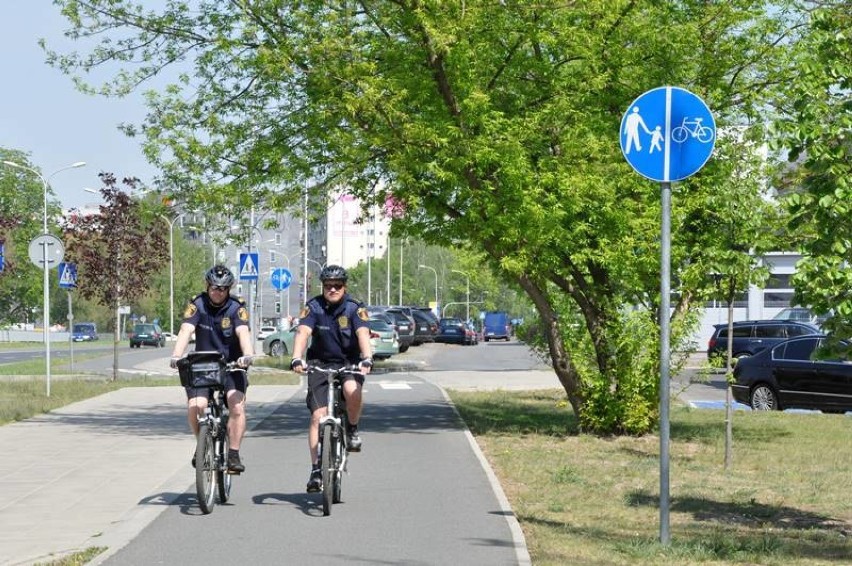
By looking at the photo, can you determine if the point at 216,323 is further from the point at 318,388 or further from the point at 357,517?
the point at 357,517

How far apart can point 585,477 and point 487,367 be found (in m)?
28.8

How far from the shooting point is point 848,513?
1141 centimetres

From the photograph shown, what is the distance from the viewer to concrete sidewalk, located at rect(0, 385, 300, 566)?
9.34 m

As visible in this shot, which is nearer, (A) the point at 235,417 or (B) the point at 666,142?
(B) the point at 666,142

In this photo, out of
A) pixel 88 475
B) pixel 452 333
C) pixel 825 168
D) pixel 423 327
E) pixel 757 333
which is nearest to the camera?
pixel 825 168

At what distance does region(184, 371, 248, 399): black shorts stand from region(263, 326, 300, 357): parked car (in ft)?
112

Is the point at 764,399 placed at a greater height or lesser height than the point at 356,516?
lesser

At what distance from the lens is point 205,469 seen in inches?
400

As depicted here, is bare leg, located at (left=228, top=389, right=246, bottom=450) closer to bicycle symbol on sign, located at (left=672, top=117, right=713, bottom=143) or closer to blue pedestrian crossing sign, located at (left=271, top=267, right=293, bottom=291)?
bicycle symbol on sign, located at (left=672, top=117, right=713, bottom=143)

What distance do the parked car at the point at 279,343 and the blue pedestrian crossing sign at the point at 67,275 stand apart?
15.1m

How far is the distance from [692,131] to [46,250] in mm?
18136

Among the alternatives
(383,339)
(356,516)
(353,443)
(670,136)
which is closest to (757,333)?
(383,339)

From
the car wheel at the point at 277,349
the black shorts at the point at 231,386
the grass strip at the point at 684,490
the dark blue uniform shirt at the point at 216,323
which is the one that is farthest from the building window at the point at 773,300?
the dark blue uniform shirt at the point at 216,323

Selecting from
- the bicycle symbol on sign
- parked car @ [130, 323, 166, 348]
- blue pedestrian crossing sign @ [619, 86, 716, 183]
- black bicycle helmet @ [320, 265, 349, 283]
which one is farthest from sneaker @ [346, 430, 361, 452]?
parked car @ [130, 323, 166, 348]
